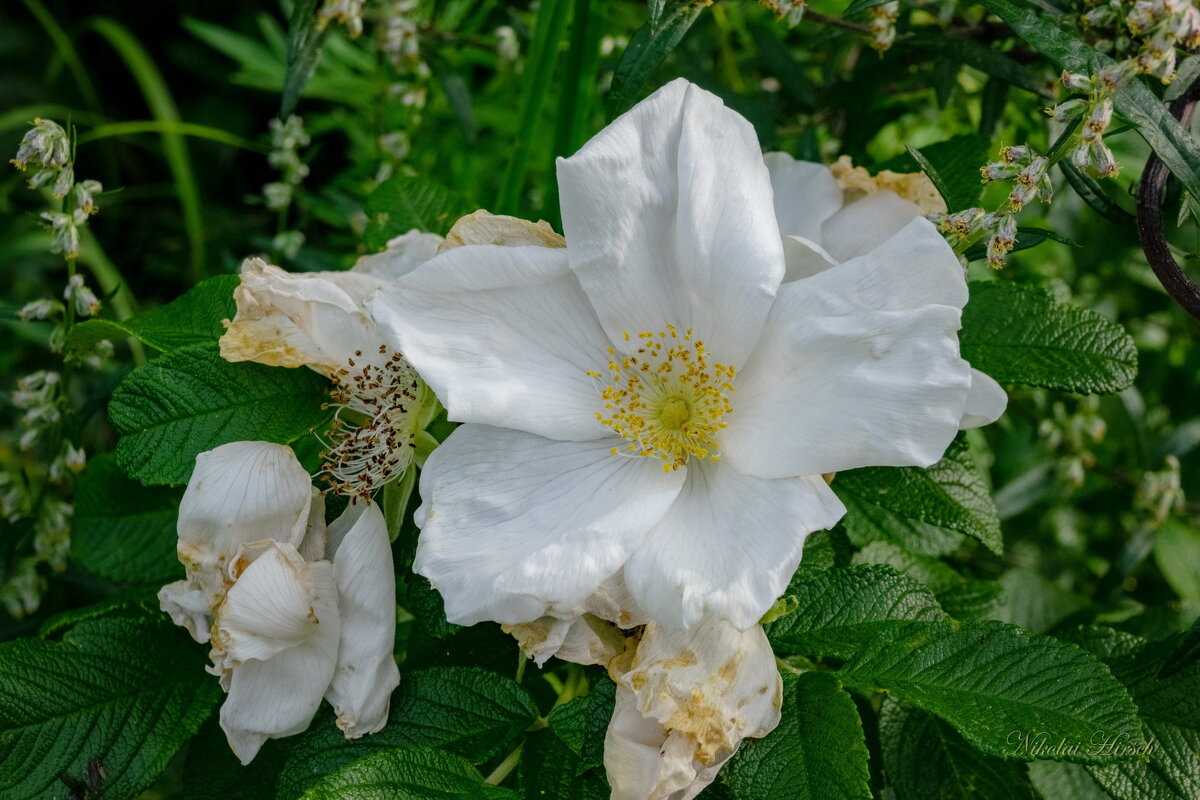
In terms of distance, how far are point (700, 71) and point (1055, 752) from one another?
97 centimetres

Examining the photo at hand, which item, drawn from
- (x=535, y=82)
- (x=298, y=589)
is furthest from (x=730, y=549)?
(x=535, y=82)

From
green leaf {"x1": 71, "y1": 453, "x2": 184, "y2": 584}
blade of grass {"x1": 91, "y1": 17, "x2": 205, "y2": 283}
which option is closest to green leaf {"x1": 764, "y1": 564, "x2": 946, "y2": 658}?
green leaf {"x1": 71, "y1": 453, "x2": 184, "y2": 584}

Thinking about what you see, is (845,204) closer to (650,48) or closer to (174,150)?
(650,48)

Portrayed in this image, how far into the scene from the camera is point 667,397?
95 centimetres

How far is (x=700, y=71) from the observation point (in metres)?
1.42

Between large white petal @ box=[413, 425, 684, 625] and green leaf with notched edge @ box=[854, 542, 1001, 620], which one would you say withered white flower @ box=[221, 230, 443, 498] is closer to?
large white petal @ box=[413, 425, 684, 625]

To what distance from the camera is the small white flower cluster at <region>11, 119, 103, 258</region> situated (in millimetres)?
993

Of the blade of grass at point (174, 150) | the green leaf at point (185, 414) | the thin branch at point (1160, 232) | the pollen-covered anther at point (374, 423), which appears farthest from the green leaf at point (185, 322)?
the blade of grass at point (174, 150)

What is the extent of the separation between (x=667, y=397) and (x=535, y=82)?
0.47 m

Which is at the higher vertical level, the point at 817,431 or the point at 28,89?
the point at 817,431

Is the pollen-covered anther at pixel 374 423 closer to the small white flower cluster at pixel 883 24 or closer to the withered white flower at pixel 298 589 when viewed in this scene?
the withered white flower at pixel 298 589

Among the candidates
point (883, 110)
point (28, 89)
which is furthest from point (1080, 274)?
point (28, 89)

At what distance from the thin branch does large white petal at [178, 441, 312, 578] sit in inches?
28.3

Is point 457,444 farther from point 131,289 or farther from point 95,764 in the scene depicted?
point 131,289
